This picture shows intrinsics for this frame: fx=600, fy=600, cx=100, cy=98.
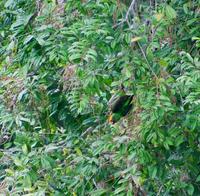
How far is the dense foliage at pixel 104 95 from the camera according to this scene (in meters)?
2.35

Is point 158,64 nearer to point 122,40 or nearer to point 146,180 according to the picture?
point 122,40

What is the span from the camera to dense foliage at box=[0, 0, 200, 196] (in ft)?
7.72

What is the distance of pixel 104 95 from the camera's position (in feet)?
8.98

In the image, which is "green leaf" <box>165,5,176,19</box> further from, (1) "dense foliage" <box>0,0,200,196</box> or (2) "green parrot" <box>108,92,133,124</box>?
(2) "green parrot" <box>108,92,133,124</box>

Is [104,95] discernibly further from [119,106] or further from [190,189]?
[190,189]

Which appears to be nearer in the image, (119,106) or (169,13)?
(169,13)

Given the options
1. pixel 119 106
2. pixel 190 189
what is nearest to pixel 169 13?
pixel 119 106

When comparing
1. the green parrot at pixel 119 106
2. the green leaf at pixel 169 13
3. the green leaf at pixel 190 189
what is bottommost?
the green leaf at pixel 190 189

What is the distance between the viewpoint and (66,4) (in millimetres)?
2607

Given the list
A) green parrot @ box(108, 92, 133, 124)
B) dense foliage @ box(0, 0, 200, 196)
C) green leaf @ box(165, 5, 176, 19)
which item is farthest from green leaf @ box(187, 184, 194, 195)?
green leaf @ box(165, 5, 176, 19)

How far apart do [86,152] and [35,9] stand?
74 centimetres

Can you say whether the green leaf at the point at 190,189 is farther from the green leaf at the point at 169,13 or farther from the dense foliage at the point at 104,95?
the green leaf at the point at 169,13

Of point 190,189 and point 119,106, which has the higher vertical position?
point 119,106

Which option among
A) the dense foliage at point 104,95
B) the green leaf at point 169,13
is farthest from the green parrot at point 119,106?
the green leaf at point 169,13
